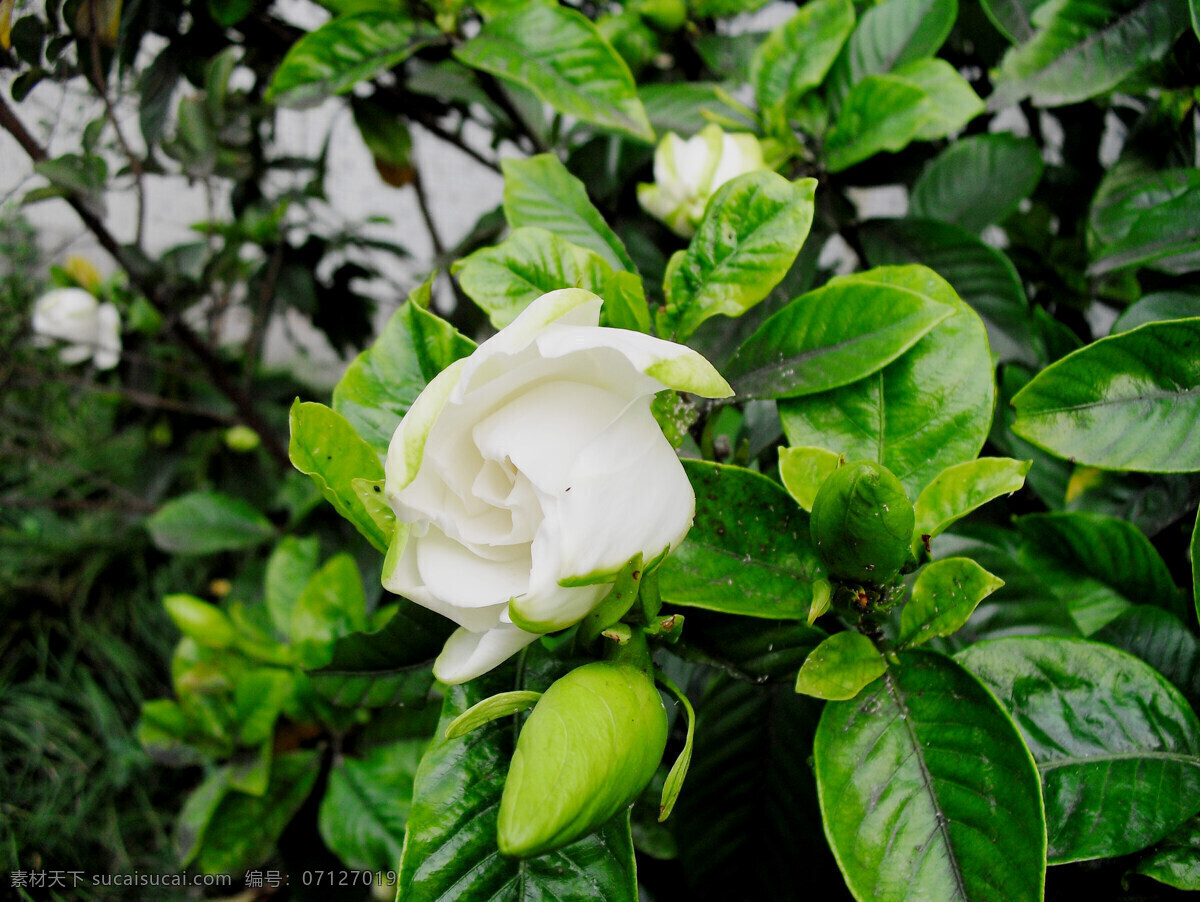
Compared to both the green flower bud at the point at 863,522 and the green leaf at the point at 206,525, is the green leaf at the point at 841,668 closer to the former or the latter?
the green flower bud at the point at 863,522

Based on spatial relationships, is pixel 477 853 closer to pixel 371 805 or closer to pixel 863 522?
pixel 863 522

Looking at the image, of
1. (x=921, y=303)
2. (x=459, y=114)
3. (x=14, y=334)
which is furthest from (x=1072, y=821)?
(x=14, y=334)

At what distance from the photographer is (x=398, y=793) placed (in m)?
0.63

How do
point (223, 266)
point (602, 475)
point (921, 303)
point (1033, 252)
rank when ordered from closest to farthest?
point (602, 475)
point (921, 303)
point (1033, 252)
point (223, 266)

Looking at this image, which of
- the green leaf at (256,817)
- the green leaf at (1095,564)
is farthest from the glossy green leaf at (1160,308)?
the green leaf at (256,817)

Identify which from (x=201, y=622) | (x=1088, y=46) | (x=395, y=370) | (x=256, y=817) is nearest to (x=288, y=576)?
(x=201, y=622)

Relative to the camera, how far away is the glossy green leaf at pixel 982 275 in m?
0.57

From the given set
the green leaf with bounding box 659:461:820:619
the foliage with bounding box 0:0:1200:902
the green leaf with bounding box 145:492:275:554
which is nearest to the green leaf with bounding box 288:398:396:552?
the foliage with bounding box 0:0:1200:902

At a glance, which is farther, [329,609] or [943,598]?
[329,609]

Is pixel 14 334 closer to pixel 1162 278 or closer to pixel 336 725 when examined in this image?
pixel 336 725

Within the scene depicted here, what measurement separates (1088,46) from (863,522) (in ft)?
1.47

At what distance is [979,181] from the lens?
0.64 meters

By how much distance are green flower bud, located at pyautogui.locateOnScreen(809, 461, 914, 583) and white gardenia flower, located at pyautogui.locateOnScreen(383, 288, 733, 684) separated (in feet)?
0.18

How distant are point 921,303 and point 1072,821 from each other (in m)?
0.25
